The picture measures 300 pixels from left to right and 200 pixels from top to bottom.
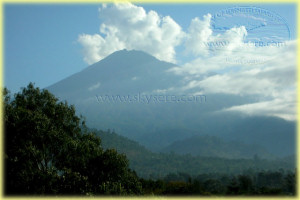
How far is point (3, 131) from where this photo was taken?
24.0 m

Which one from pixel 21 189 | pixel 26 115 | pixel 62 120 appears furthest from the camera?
pixel 62 120

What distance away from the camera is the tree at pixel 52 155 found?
77.2 feet

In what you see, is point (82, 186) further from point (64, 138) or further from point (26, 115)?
point (26, 115)

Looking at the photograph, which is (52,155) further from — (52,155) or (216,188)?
(216,188)

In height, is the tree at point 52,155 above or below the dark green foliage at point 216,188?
above

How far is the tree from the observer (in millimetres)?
23531

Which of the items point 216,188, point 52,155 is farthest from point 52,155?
point 216,188

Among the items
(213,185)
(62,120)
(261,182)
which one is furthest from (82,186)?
(261,182)

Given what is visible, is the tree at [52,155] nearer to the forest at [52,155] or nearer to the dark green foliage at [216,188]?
the forest at [52,155]

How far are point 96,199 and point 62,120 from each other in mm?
9191

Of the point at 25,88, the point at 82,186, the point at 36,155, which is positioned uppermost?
the point at 25,88

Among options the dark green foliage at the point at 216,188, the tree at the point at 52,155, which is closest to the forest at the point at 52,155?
the tree at the point at 52,155

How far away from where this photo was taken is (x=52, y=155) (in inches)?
1025

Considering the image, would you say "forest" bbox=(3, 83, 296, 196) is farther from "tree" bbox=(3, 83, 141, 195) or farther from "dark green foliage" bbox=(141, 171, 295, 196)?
"dark green foliage" bbox=(141, 171, 295, 196)
